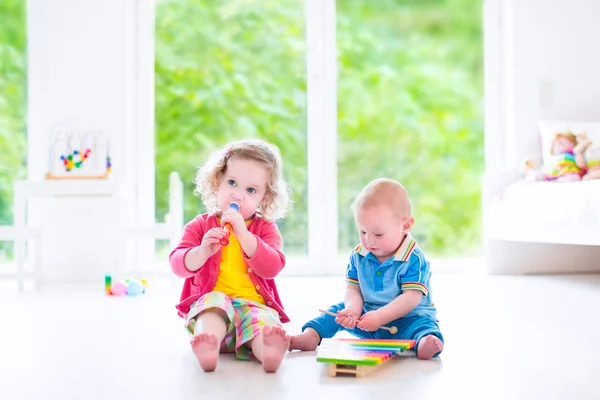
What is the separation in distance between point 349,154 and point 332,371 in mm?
2641

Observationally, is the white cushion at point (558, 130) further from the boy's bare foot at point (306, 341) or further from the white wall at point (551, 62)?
the boy's bare foot at point (306, 341)

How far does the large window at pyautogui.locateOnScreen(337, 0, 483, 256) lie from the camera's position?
3.92 meters

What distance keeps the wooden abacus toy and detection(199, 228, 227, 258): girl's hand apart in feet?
0.97

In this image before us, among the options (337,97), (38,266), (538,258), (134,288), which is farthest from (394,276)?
(337,97)

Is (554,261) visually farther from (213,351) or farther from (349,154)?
(213,351)

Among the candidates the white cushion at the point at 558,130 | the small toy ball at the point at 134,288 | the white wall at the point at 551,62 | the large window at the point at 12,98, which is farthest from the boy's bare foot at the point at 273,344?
the large window at the point at 12,98

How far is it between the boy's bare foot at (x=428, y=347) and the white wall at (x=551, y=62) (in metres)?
2.45

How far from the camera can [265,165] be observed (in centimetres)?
162

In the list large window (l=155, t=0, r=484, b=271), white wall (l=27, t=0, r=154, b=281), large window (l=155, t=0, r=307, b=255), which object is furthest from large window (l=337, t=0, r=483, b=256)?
white wall (l=27, t=0, r=154, b=281)

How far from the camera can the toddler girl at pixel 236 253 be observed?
149 cm

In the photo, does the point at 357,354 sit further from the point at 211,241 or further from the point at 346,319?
the point at 211,241

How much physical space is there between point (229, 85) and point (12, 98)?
1131 mm

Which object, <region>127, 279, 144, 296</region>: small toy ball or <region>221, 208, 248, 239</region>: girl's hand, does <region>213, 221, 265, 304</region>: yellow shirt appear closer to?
<region>221, 208, 248, 239</region>: girl's hand

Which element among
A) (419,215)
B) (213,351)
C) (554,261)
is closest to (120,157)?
(419,215)
